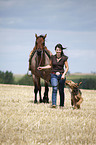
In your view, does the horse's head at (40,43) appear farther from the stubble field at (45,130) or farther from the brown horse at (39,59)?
the stubble field at (45,130)

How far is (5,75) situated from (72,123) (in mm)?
27513

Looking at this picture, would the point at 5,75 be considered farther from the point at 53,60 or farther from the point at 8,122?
the point at 8,122

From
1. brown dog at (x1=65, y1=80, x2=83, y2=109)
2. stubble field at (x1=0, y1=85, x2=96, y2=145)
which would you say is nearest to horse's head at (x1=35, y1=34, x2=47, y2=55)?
brown dog at (x1=65, y1=80, x2=83, y2=109)

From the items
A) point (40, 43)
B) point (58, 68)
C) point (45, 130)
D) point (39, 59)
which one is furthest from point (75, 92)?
point (45, 130)

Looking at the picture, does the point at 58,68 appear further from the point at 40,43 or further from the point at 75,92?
the point at 40,43

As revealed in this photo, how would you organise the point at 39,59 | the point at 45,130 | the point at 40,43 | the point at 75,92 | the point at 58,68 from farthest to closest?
the point at 39,59, the point at 40,43, the point at 58,68, the point at 75,92, the point at 45,130

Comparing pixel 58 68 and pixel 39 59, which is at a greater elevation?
pixel 39 59

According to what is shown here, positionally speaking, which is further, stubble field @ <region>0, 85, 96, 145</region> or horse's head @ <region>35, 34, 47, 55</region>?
horse's head @ <region>35, 34, 47, 55</region>

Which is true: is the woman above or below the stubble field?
above

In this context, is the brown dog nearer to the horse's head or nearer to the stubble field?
the stubble field

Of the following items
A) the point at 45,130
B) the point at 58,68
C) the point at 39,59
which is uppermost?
the point at 39,59

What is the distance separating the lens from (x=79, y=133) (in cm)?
529

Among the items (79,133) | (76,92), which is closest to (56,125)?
(79,133)

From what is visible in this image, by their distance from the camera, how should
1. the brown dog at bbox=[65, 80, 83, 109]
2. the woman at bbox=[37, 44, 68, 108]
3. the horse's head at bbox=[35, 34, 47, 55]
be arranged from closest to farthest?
the brown dog at bbox=[65, 80, 83, 109]
the woman at bbox=[37, 44, 68, 108]
the horse's head at bbox=[35, 34, 47, 55]
